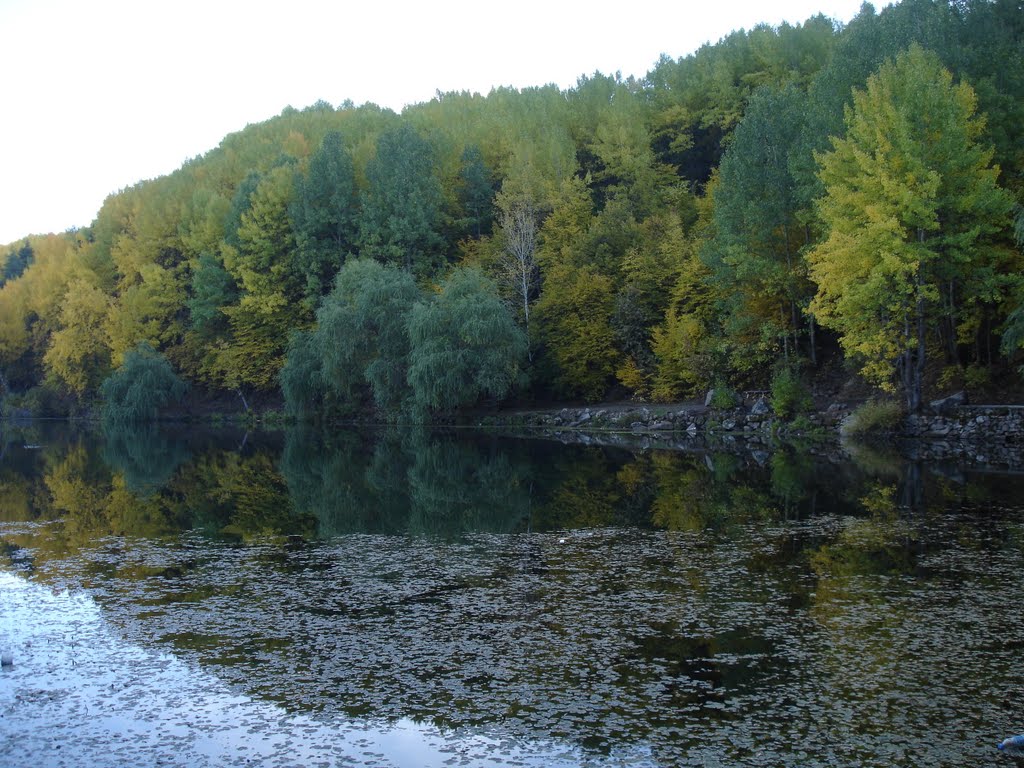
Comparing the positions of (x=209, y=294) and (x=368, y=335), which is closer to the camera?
(x=368, y=335)

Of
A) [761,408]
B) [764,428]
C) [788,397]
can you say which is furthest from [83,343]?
[788,397]

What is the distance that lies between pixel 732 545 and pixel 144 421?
5213 centimetres

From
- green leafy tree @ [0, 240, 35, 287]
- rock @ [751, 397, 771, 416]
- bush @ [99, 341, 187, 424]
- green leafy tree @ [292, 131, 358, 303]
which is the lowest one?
rock @ [751, 397, 771, 416]

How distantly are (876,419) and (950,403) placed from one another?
2499 millimetres

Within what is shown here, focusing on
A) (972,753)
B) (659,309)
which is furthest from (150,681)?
(659,309)

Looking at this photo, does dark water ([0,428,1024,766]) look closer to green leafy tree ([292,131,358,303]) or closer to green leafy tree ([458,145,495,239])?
green leafy tree ([292,131,358,303])

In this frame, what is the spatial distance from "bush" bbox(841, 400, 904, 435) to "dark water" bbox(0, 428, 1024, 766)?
9947 mm

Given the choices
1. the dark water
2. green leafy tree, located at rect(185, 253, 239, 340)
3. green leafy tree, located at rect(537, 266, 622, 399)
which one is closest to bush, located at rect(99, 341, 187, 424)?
green leafy tree, located at rect(185, 253, 239, 340)

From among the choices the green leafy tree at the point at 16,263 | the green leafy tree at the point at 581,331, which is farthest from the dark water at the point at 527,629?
the green leafy tree at the point at 16,263

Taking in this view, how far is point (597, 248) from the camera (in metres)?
47.8

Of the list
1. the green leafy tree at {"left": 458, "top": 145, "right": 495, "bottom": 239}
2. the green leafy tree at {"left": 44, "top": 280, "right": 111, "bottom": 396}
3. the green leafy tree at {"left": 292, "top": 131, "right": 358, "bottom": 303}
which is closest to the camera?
the green leafy tree at {"left": 292, "top": 131, "right": 358, "bottom": 303}

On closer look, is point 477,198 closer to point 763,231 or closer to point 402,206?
point 402,206

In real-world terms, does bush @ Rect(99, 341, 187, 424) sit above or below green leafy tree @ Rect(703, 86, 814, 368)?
below

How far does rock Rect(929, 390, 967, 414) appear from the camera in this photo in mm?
29047
